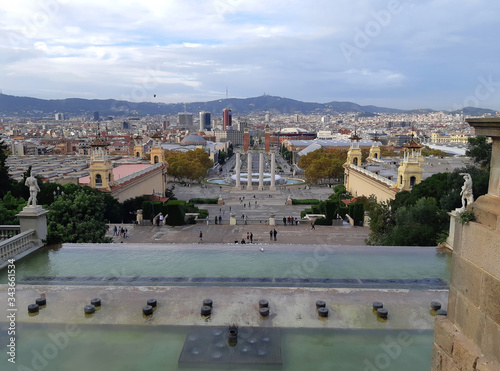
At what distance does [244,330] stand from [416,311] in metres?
3.52

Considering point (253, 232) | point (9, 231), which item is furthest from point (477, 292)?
point (253, 232)

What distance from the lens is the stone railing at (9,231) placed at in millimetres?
13234

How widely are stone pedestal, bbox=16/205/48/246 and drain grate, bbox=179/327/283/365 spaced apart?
318 inches

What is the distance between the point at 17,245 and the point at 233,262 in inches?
255

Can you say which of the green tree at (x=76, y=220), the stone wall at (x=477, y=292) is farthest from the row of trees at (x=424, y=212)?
the stone wall at (x=477, y=292)

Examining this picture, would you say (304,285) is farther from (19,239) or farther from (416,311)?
(19,239)

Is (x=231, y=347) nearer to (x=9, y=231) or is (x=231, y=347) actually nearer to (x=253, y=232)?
(x=9, y=231)

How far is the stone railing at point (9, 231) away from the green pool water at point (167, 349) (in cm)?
665

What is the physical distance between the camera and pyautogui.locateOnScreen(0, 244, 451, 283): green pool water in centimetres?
1096

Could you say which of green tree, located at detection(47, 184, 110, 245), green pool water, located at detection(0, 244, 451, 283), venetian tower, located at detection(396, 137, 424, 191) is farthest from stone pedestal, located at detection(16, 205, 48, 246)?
venetian tower, located at detection(396, 137, 424, 191)

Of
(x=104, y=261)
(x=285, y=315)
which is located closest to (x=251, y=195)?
(x=104, y=261)

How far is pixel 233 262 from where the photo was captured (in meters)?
11.9

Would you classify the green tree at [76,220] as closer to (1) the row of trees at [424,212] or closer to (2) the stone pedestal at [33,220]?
(2) the stone pedestal at [33,220]

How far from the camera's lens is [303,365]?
6.62 meters
